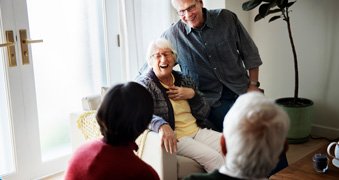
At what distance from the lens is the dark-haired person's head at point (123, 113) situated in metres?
1.22

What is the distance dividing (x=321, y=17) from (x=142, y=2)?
149 cm

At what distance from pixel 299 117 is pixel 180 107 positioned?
1.38 m

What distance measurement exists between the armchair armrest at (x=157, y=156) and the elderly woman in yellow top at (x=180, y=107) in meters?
0.09

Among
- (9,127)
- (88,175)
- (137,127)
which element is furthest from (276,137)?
(9,127)

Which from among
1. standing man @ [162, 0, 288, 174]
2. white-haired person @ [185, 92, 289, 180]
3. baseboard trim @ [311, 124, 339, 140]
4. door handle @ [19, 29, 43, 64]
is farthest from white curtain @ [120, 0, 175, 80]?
white-haired person @ [185, 92, 289, 180]

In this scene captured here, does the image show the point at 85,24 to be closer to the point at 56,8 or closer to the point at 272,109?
the point at 56,8

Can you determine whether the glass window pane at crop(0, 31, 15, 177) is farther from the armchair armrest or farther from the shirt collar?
the shirt collar

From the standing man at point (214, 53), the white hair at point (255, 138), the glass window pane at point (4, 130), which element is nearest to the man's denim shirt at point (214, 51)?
the standing man at point (214, 53)

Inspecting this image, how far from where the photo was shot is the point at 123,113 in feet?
4.00

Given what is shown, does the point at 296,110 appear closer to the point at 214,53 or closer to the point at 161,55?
the point at 214,53

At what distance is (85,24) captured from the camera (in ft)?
9.90

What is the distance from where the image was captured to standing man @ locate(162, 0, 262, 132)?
2.72 meters

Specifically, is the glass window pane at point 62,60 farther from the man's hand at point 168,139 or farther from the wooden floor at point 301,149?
the wooden floor at point 301,149

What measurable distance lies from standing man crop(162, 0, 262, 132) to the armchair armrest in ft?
1.92
